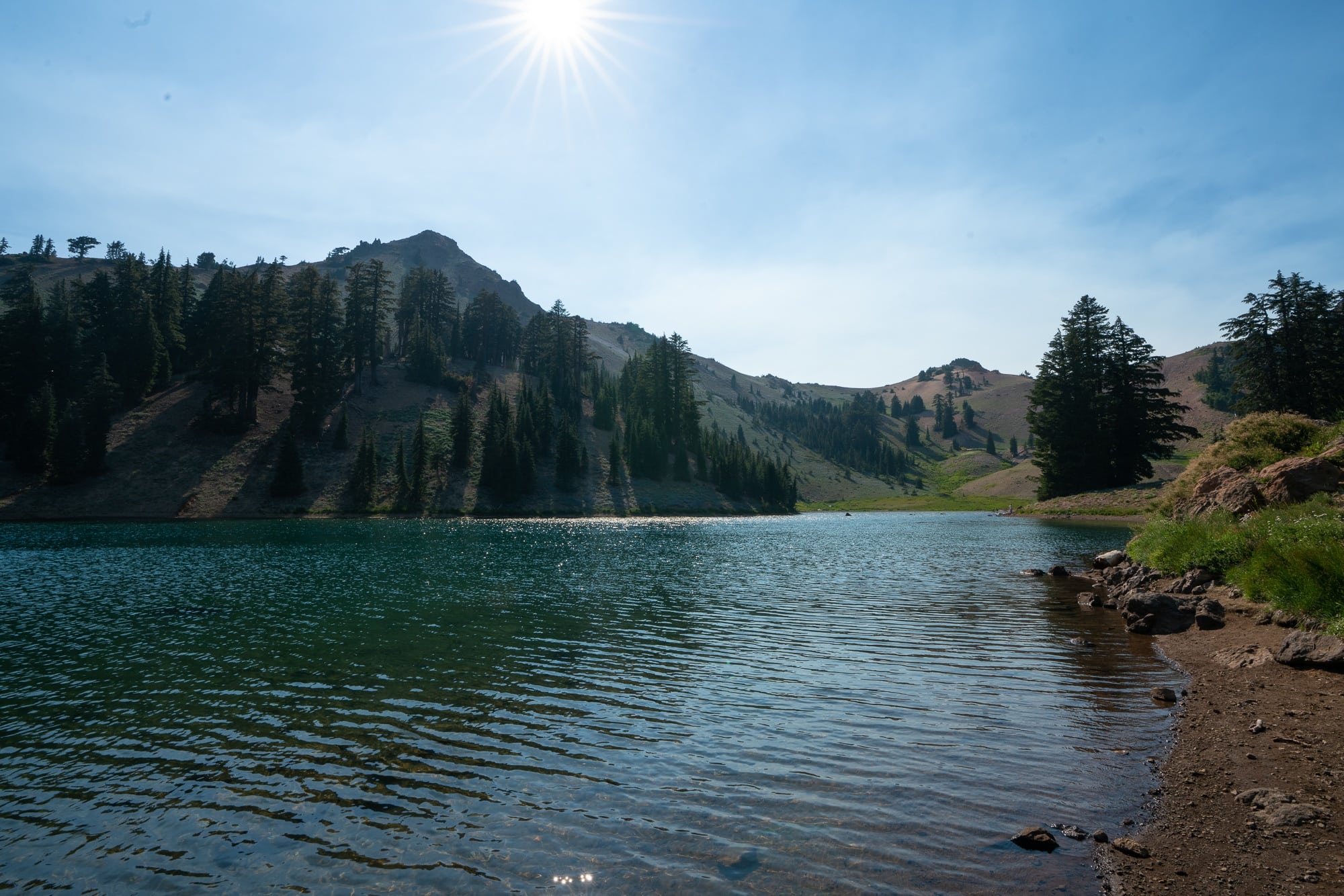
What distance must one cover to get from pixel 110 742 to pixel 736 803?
1415 cm

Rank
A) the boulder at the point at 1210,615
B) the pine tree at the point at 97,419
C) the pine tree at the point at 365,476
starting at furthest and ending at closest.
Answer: the pine tree at the point at 365,476 < the pine tree at the point at 97,419 < the boulder at the point at 1210,615

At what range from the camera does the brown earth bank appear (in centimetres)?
767

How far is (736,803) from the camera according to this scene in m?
10.5

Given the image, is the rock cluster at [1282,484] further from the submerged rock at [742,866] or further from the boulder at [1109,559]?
the submerged rock at [742,866]

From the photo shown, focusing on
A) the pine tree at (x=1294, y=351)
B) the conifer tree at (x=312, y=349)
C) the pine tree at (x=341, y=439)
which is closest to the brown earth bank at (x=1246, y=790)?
the pine tree at (x=1294, y=351)

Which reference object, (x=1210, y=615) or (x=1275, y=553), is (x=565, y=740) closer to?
(x=1210, y=615)

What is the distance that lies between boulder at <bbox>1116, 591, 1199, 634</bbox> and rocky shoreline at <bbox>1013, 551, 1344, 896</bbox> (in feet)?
5.92

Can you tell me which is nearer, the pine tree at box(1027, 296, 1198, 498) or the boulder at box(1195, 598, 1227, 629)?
the boulder at box(1195, 598, 1227, 629)

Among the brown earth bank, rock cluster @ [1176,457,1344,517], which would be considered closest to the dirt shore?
the brown earth bank

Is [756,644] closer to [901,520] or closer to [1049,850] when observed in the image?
[1049,850]

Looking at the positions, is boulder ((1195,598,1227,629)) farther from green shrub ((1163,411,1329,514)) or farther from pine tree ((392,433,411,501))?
pine tree ((392,433,411,501))

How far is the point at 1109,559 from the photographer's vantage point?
3719 centimetres

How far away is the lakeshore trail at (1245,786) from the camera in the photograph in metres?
7.63

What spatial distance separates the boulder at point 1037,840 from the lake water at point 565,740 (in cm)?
18
